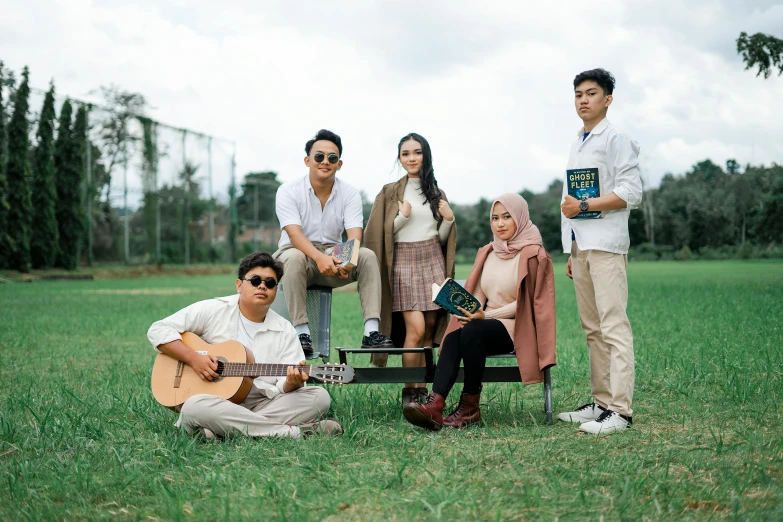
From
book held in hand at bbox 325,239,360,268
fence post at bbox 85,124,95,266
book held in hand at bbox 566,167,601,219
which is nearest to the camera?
book held in hand at bbox 566,167,601,219

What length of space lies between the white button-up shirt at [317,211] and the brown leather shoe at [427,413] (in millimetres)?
1483

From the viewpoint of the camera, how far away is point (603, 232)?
4695 millimetres

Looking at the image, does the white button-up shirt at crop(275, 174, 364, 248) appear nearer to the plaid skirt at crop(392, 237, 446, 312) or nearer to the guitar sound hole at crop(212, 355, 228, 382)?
the plaid skirt at crop(392, 237, 446, 312)

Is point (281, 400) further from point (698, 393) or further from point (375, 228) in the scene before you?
point (698, 393)

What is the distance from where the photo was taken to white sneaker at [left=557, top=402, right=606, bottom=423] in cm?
485

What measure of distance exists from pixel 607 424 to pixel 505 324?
85cm

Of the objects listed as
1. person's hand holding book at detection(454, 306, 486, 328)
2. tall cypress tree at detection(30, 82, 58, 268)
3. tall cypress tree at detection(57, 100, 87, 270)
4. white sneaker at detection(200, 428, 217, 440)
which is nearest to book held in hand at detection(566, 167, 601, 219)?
person's hand holding book at detection(454, 306, 486, 328)

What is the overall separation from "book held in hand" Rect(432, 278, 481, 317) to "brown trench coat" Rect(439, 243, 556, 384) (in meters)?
0.20

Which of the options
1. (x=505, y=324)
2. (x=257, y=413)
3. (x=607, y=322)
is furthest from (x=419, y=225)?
(x=257, y=413)

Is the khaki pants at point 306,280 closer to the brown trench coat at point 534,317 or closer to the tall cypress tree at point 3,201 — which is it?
the brown trench coat at point 534,317

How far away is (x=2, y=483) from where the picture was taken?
140 inches

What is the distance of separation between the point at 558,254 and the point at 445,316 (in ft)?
133

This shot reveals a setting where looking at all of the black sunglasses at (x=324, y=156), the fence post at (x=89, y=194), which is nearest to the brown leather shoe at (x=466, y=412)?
the black sunglasses at (x=324, y=156)

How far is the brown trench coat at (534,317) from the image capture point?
15.2 feet
